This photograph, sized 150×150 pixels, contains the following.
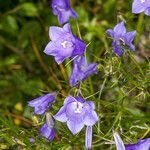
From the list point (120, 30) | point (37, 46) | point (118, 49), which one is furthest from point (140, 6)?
point (37, 46)

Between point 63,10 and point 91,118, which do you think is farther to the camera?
point 63,10

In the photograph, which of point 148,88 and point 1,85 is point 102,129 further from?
point 1,85

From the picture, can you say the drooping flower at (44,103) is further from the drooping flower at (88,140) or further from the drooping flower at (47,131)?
the drooping flower at (88,140)

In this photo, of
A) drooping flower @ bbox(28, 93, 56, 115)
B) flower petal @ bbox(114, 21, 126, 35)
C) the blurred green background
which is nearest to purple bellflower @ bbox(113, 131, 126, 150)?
drooping flower @ bbox(28, 93, 56, 115)

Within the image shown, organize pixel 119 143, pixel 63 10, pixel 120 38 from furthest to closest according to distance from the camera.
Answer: pixel 63 10 → pixel 120 38 → pixel 119 143

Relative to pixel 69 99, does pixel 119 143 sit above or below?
below

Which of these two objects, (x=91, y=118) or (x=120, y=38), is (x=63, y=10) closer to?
(x=120, y=38)

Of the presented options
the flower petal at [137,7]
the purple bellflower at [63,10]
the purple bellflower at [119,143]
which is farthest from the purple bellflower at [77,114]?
the purple bellflower at [63,10]
